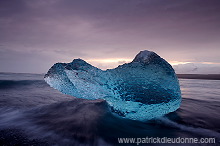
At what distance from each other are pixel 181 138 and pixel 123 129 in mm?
866

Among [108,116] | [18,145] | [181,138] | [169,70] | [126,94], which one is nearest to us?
[18,145]

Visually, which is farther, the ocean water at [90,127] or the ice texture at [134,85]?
the ice texture at [134,85]

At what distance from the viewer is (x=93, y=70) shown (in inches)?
82.7

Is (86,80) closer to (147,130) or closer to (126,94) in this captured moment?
(126,94)

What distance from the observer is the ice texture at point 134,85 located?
6.35ft

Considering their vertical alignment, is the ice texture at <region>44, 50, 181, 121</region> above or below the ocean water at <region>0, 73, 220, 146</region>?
above

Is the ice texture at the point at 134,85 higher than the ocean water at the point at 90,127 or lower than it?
higher

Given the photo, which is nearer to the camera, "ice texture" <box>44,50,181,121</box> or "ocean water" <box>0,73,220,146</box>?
"ocean water" <box>0,73,220,146</box>

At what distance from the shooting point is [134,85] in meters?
1.98

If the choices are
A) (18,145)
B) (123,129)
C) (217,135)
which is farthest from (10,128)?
(217,135)

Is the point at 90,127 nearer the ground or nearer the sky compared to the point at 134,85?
nearer the ground

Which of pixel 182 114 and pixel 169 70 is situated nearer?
pixel 169 70

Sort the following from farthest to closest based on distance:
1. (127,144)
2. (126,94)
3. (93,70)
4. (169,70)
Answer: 1. (169,70)
2. (93,70)
3. (126,94)
4. (127,144)

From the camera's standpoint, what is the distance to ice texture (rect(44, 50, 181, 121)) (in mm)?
1935
